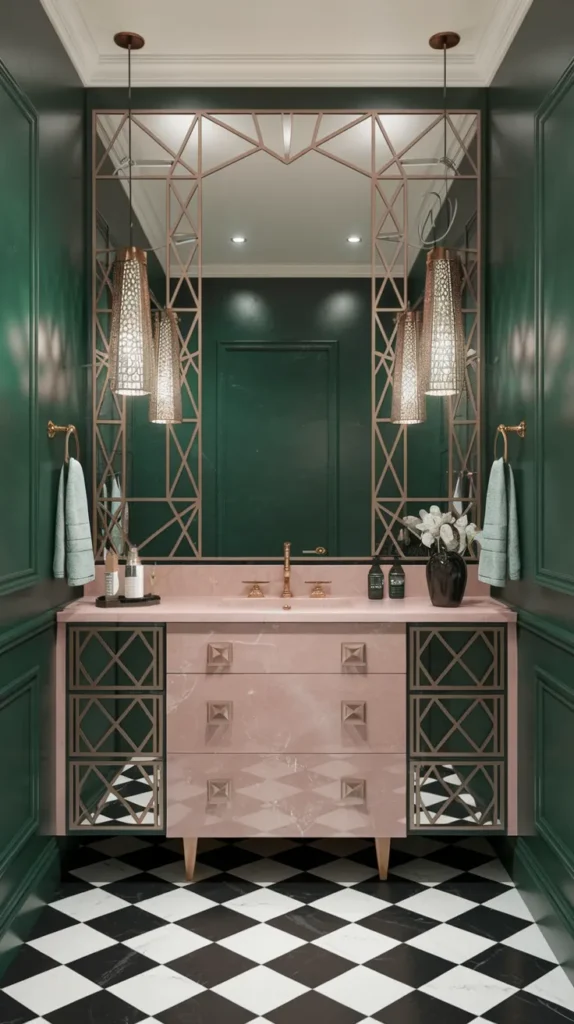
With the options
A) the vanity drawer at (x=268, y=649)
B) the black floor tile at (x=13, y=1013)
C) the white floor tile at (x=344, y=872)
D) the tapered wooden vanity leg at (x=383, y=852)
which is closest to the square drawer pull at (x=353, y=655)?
the vanity drawer at (x=268, y=649)

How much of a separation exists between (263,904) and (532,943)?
77 cm

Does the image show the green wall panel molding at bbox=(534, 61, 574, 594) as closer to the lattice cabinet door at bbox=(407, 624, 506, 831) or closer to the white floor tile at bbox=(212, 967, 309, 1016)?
the lattice cabinet door at bbox=(407, 624, 506, 831)

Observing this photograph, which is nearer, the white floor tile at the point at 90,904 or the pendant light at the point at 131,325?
the white floor tile at the point at 90,904

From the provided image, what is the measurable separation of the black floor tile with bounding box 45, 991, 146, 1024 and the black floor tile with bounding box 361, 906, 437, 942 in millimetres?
722

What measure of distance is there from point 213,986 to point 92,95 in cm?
286

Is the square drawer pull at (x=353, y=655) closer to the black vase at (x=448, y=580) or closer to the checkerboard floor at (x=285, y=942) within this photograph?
the black vase at (x=448, y=580)

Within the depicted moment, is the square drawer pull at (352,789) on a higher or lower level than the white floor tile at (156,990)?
higher

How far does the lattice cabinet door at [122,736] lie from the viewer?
2629 mm

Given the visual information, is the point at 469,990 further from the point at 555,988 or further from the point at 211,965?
the point at 211,965

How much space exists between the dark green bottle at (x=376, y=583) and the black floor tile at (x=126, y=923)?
1.22 metres

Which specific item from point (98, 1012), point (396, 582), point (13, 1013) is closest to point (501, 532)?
point (396, 582)

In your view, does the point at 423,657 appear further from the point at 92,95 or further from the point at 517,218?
the point at 92,95

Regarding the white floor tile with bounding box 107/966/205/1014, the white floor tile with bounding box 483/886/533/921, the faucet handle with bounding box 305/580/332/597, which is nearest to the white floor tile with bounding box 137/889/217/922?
the white floor tile with bounding box 107/966/205/1014

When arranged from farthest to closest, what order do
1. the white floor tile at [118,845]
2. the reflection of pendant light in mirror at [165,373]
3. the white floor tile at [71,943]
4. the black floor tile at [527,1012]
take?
1. the reflection of pendant light in mirror at [165,373]
2. the white floor tile at [118,845]
3. the white floor tile at [71,943]
4. the black floor tile at [527,1012]
